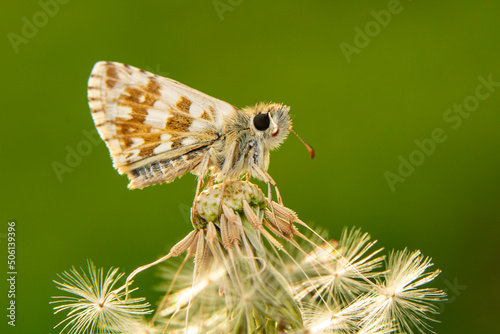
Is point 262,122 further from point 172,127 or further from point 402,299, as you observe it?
point 402,299

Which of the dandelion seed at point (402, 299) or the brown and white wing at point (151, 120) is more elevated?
the brown and white wing at point (151, 120)

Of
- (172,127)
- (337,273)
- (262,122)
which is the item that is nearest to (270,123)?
(262,122)

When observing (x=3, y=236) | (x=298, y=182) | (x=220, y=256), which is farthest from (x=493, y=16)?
(x=3, y=236)

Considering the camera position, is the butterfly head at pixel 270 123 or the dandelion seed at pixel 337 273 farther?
the butterfly head at pixel 270 123

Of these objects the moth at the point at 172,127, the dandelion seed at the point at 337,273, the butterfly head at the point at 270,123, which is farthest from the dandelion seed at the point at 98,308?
the butterfly head at the point at 270,123

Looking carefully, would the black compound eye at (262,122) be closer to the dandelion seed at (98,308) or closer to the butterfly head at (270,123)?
the butterfly head at (270,123)

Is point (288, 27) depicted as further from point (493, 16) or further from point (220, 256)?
point (220, 256)

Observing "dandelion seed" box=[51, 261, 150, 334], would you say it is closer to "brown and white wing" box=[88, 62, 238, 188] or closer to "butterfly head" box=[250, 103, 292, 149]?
"brown and white wing" box=[88, 62, 238, 188]
